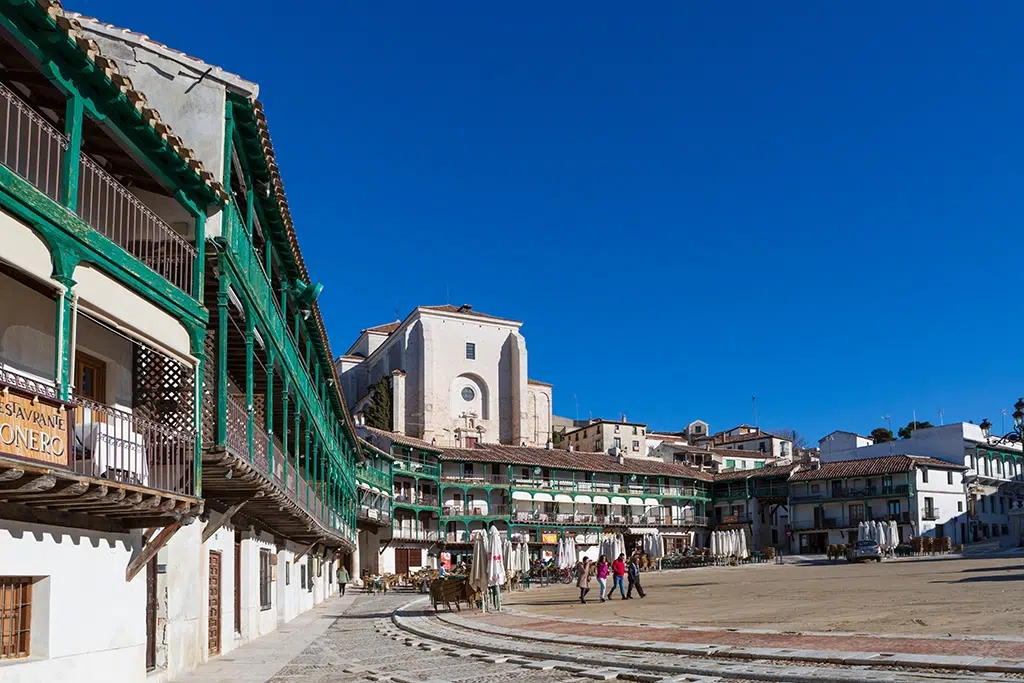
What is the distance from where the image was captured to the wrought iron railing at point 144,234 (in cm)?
1352

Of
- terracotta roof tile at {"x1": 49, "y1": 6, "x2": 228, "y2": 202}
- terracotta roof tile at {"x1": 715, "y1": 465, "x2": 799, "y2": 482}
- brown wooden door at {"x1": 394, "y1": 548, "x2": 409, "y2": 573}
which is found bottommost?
brown wooden door at {"x1": 394, "y1": 548, "x2": 409, "y2": 573}

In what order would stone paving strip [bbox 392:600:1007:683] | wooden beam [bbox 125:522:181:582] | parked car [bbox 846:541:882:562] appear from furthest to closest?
parked car [bbox 846:541:882:562], wooden beam [bbox 125:522:181:582], stone paving strip [bbox 392:600:1007:683]

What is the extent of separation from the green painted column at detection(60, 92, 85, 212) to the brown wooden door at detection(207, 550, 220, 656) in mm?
9027

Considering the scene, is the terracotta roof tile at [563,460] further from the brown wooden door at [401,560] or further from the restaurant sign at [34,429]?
the restaurant sign at [34,429]

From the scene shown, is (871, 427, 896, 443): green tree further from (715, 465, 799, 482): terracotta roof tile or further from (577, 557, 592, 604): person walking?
(577, 557, 592, 604): person walking

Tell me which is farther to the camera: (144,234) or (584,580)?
(584,580)

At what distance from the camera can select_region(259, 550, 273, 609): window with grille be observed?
2475cm

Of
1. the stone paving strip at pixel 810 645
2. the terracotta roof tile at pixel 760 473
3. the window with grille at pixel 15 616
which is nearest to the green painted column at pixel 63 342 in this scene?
the window with grille at pixel 15 616

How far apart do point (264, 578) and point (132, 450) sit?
13503mm

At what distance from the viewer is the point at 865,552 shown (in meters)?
59.1

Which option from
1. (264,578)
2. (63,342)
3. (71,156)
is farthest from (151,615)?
(264,578)

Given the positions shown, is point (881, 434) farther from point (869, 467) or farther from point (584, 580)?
point (584, 580)

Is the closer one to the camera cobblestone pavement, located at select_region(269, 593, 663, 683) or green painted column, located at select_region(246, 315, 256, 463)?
cobblestone pavement, located at select_region(269, 593, 663, 683)

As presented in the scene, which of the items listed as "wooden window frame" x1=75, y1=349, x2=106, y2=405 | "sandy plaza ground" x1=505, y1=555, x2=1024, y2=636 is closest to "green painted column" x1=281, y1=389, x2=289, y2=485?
"wooden window frame" x1=75, y1=349, x2=106, y2=405
